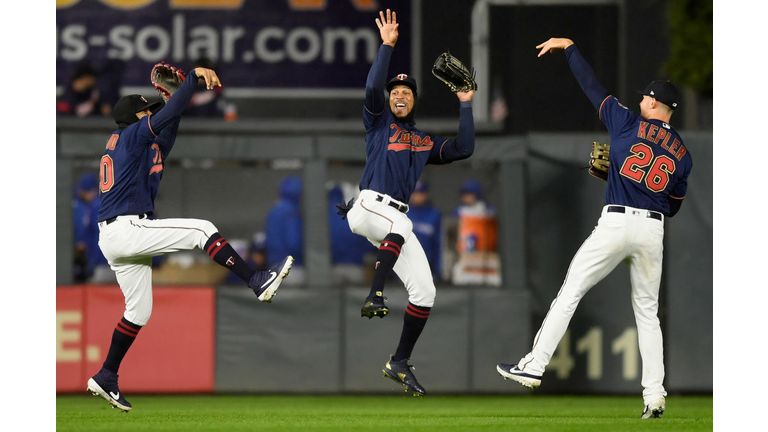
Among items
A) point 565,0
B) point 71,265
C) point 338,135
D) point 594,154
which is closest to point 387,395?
point 338,135

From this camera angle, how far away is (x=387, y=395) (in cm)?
1058

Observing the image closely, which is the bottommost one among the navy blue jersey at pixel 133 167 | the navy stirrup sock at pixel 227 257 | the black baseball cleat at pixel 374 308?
the black baseball cleat at pixel 374 308

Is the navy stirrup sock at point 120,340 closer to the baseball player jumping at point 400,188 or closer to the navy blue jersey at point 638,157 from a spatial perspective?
the baseball player jumping at point 400,188

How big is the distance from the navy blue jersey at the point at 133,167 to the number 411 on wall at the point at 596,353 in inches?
194

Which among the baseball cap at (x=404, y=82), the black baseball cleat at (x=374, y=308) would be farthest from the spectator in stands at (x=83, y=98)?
the black baseball cleat at (x=374, y=308)

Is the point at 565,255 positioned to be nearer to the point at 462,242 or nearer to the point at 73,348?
the point at 462,242

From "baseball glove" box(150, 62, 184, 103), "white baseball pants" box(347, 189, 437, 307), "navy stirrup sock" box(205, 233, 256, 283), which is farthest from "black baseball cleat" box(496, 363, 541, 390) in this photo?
"baseball glove" box(150, 62, 184, 103)

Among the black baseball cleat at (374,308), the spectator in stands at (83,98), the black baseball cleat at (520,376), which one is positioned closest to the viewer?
the black baseball cleat at (374,308)

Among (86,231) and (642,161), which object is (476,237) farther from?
(642,161)

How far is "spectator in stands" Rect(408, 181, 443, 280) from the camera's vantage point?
10.4 metres

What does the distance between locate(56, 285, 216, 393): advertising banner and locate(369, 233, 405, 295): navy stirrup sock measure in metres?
3.90

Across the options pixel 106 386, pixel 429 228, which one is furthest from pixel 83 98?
pixel 106 386

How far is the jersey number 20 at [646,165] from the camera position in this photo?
6.70 metres

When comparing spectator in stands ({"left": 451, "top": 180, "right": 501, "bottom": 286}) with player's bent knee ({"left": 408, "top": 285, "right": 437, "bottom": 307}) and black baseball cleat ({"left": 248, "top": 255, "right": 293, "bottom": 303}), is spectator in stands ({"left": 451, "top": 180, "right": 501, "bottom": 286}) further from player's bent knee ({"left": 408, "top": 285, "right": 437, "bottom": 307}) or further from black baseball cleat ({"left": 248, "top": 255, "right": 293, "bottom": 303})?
black baseball cleat ({"left": 248, "top": 255, "right": 293, "bottom": 303})
